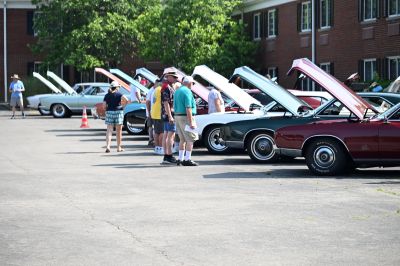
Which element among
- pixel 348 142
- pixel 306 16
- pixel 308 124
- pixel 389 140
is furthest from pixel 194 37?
pixel 389 140

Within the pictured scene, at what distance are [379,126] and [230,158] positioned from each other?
4.79 meters

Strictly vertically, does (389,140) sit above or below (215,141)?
above

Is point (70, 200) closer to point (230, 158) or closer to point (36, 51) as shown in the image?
point (230, 158)

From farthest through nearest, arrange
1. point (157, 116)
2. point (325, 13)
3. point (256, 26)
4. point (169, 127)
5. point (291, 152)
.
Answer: point (256, 26) < point (325, 13) < point (157, 116) < point (169, 127) < point (291, 152)

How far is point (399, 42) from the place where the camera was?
A: 3456 centimetres

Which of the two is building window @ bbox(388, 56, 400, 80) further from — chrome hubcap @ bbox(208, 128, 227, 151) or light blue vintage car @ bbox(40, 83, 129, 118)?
chrome hubcap @ bbox(208, 128, 227, 151)

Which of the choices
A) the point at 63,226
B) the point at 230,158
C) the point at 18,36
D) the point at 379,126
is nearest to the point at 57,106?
the point at 18,36

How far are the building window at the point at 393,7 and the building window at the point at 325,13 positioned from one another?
14.5 feet

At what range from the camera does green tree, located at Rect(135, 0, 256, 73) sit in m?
44.5

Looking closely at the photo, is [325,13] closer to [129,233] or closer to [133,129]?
[133,129]

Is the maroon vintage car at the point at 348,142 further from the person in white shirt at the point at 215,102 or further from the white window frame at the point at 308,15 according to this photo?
the white window frame at the point at 308,15

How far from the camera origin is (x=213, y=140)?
2064 centimetres

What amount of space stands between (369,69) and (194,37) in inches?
383

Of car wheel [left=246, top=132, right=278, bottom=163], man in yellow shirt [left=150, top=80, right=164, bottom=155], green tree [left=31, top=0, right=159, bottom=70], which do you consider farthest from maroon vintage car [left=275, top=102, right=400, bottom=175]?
green tree [left=31, top=0, right=159, bottom=70]
